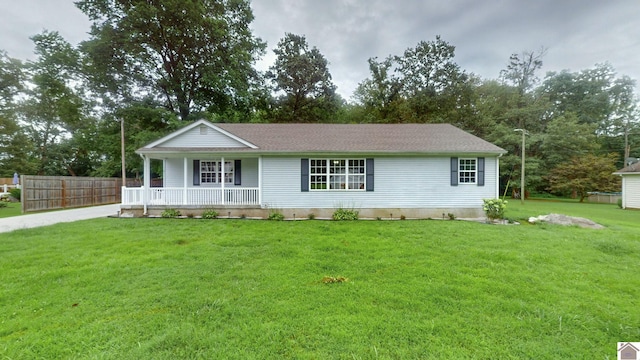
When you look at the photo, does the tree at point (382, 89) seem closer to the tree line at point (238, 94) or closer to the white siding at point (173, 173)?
the tree line at point (238, 94)

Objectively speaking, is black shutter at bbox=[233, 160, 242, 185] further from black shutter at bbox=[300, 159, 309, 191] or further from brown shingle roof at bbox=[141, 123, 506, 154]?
black shutter at bbox=[300, 159, 309, 191]

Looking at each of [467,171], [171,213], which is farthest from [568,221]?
[171,213]

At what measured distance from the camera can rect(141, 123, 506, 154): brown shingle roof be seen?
10.1 metres

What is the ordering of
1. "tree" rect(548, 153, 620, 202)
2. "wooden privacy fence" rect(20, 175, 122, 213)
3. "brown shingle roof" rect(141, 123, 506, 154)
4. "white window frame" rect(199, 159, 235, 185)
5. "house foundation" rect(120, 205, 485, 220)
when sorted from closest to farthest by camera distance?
"brown shingle roof" rect(141, 123, 506, 154) → "house foundation" rect(120, 205, 485, 220) → "white window frame" rect(199, 159, 235, 185) → "wooden privacy fence" rect(20, 175, 122, 213) → "tree" rect(548, 153, 620, 202)

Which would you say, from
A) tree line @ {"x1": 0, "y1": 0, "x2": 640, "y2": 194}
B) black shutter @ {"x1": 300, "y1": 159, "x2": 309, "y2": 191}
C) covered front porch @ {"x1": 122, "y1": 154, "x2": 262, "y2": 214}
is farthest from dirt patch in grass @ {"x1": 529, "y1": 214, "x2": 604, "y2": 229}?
tree line @ {"x1": 0, "y1": 0, "x2": 640, "y2": 194}

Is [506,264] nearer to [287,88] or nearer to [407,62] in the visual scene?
[287,88]

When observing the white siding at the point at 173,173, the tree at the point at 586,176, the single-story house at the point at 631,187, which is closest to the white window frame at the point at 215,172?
the white siding at the point at 173,173

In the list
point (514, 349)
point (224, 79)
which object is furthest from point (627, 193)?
point (224, 79)

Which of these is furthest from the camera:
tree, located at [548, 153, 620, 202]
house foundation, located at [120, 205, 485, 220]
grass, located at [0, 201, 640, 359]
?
tree, located at [548, 153, 620, 202]

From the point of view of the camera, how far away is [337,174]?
1053 centimetres

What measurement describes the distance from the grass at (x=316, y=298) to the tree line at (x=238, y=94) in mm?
13761

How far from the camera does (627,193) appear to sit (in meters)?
16.6

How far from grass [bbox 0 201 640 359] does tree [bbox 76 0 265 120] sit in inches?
561

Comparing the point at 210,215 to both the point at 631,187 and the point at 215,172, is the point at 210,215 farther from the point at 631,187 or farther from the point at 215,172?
the point at 631,187
